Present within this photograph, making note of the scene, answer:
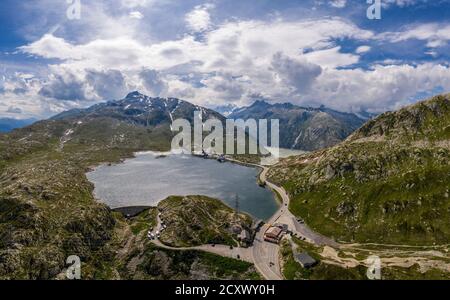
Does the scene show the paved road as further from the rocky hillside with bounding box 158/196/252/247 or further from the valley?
the rocky hillside with bounding box 158/196/252/247

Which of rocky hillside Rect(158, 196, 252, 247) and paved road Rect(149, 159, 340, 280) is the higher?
rocky hillside Rect(158, 196, 252, 247)

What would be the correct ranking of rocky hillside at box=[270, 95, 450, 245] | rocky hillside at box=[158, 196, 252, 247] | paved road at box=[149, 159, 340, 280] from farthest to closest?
rocky hillside at box=[270, 95, 450, 245] < rocky hillside at box=[158, 196, 252, 247] < paved road at box=[149, 159, 340, 280]

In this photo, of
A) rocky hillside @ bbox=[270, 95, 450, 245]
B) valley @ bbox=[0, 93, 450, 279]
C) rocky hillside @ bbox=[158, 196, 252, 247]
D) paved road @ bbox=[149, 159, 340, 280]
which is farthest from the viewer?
rocky hillside @ bbox=[270, 95, 450, 245]

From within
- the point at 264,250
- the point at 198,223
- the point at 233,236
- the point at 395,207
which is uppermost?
the point at 395,207

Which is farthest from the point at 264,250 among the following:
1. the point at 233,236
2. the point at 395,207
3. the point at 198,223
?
the point at 395,207

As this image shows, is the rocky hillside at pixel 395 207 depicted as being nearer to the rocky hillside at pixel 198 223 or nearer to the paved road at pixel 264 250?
the paved road at pixel 264 250

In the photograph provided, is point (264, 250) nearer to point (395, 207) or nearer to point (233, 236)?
point (233, 236)

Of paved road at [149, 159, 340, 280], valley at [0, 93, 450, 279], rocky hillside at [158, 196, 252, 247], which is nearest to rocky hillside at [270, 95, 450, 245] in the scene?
valley at [0, 93, 450, 279]

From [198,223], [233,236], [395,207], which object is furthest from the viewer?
[395,207]

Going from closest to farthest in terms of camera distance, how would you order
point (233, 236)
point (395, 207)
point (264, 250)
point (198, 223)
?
point (264, 250), point (233, 236), point (198, 223), point (395, 207)

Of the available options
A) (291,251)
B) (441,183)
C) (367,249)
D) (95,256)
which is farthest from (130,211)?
(441,183)

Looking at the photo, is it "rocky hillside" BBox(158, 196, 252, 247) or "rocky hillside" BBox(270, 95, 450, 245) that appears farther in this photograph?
"rocky hillside" BBox(270, 95, 450, 245)
